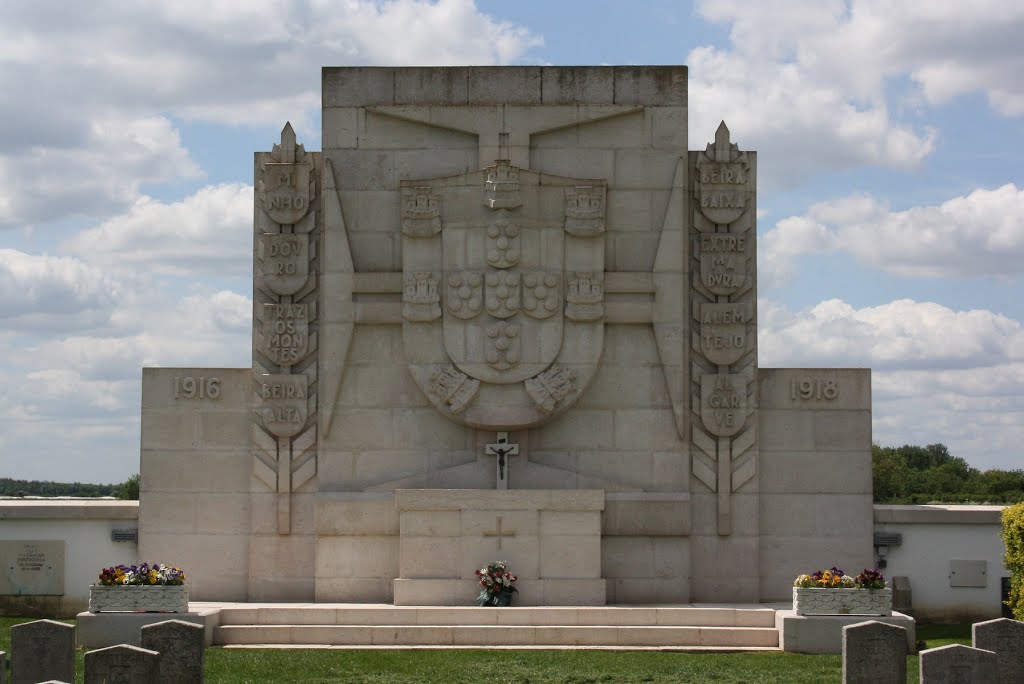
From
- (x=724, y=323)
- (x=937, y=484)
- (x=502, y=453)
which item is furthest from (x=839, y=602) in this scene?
(x=937, y=484)

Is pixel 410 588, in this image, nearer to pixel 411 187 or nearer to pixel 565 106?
pixel 411 187

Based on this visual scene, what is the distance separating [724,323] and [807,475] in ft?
9.01

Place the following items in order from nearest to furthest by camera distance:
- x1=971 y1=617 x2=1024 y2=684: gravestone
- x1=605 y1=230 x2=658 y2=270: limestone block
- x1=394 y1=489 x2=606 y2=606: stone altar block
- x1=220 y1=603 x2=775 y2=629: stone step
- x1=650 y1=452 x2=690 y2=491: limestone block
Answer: x1=971 y1=617 x2=1024 y2=684: gravestone
x1=220 y1=603 x2=775 y2=629: stone step
x1=394 y1=489 x2=606 y2=606: stone altar block
x1=650 y1=452 x2=690 y2=491: limestone block
x1=605 y1=230 x2=658 y2=270: limestone block

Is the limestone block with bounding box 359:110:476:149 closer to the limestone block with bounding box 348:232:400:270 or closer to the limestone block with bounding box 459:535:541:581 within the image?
the limestone block with bounding box 348:232:400:270

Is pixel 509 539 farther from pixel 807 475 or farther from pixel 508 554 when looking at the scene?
pixel 807 475

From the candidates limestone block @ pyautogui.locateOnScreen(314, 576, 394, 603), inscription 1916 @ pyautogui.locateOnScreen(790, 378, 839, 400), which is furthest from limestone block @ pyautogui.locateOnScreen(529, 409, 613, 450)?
limestone block @ pyautogui.locateOnScreen(314, 576, 394, 603)

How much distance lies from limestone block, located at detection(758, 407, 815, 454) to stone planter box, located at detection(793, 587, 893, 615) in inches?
137

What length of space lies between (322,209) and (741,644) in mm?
9234

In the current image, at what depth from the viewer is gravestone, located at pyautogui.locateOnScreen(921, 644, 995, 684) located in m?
13.8

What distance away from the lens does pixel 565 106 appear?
74.7 ft

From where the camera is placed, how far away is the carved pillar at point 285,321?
22.5 meters

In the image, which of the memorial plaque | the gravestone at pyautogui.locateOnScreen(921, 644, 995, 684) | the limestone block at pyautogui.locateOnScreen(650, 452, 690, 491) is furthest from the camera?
the memorial plaque

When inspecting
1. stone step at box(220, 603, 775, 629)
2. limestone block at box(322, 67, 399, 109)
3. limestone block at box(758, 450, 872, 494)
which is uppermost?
limestone block at box(322, 67, 399, 109)

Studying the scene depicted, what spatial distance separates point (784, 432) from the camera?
22812mm
